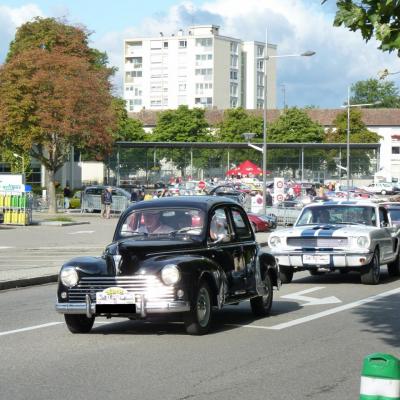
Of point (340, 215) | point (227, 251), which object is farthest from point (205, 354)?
point (340, 215)

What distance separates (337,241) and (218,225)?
6.31m

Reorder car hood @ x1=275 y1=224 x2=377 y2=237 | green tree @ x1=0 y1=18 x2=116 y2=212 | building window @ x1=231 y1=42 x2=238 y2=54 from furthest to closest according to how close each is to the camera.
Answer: building window @ x1=231 y1=42 x2=238 y2=54
green tree @ x1=0 y1=18 x2=116 y2=212
car hood @ x1=275 y1=224 x2=377 y2=237

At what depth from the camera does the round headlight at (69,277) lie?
1198 centimetres

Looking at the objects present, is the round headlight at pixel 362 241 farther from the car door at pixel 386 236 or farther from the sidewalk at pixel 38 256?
the sidewalk at pixel 38 256

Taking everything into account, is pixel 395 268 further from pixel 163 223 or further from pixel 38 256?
pixel 38 256

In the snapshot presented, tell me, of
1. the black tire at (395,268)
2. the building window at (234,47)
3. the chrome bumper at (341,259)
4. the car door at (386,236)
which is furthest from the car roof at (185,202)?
the building window at (234,47)

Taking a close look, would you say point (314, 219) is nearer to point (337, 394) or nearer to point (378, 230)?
point (378, 230)

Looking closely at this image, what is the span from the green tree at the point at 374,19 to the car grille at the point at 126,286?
13.1 ft

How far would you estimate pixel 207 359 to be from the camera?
10.3 metres

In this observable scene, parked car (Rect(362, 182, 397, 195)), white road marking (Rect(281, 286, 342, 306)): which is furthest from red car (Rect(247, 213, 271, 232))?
parked car (Rect(362, 182, 397, 195))

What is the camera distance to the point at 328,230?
19.4 metres

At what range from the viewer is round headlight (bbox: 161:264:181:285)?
38.0ft

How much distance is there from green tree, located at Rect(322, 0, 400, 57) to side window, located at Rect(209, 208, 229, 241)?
4.66 metres

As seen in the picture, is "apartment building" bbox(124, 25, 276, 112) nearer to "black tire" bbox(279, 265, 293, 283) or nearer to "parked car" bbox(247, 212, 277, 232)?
"parked car" bbox(247, 212, 277, 232)
